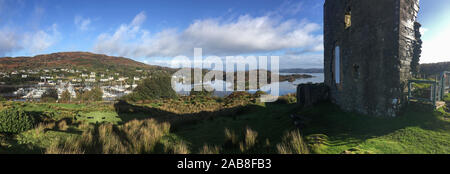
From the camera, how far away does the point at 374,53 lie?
6.32m

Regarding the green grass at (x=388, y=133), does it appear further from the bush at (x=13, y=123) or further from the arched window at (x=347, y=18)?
the bush at (x=13, y=123)

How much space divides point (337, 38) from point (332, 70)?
1.66 m

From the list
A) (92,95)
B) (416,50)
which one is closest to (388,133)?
(416,50)

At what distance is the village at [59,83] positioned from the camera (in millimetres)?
36562

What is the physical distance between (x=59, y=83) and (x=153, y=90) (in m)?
36.2

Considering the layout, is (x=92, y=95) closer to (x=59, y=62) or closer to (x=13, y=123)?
(x=13, y=123)

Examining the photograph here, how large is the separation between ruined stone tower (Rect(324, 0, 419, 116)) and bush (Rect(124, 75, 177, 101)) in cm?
2514

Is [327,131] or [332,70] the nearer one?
[327,131]

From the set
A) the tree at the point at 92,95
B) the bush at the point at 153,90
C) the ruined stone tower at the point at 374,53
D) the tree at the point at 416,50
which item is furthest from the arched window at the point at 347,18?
the tree at the point at 92,95
